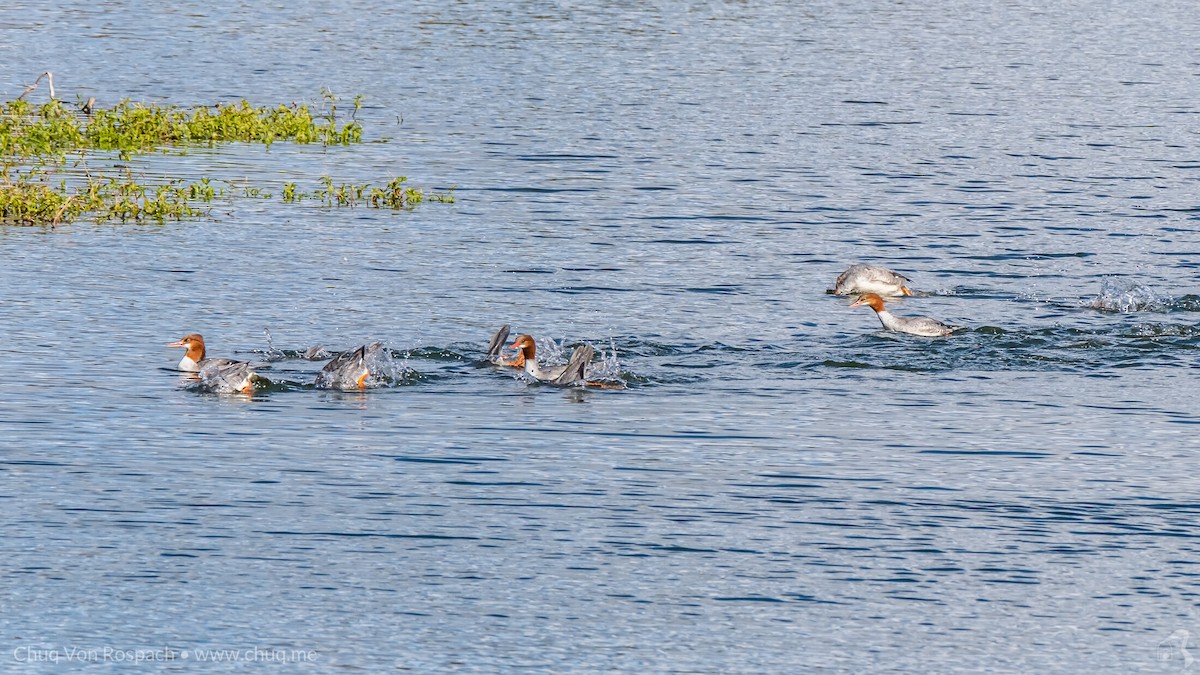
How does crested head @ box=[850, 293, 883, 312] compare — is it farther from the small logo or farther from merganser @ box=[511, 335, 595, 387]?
the small logo

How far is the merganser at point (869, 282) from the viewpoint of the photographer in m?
21.8

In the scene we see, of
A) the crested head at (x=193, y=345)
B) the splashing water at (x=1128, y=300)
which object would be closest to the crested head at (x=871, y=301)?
the splashing water at (x=1128, y=300)

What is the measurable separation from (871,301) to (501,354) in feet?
13.0

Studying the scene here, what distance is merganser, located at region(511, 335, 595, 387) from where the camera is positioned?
17.3 meters

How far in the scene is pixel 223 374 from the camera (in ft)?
54.6

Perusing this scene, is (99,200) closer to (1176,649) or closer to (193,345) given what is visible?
(193,345)

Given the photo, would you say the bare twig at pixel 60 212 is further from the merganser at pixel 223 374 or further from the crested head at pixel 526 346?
the crested head at pixel 526 346

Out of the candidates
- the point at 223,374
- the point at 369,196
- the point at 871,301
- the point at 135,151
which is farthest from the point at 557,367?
the point at 135,151

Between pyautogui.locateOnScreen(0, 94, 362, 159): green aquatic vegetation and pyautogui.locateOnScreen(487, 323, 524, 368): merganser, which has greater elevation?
pyautogui.locateOnScreen(0, 94, 362, 159): green aquatic vegetation

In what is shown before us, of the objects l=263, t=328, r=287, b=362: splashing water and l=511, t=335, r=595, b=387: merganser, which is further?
l=263, t=328, r=287, b=362: splashing water

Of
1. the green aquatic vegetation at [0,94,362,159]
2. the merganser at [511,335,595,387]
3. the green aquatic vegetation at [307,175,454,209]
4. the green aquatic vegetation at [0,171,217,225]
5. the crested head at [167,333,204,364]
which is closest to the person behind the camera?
the merganser at [511,335,595,387]

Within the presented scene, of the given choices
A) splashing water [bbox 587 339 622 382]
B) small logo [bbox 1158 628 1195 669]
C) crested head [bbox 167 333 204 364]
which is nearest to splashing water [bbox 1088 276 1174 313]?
splashing water [bbox 587 339 622 382]

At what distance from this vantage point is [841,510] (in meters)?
13.7

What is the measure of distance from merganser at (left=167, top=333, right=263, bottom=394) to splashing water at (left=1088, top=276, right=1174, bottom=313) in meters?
8.88
